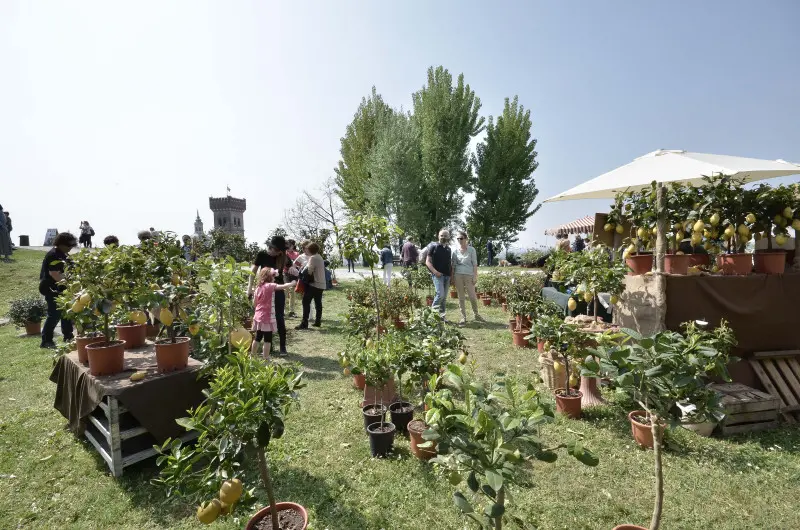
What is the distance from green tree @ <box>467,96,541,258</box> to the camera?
87.5ft

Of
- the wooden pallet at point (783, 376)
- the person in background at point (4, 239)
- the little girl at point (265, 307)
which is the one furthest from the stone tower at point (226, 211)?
the wooden pallet at point (783, 376)

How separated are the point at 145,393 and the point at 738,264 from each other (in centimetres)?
597

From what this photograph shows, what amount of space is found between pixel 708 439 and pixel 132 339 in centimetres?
579

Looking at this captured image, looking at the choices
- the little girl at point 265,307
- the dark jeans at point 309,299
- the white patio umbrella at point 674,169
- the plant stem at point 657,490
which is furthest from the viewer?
the dark jeans at point 309,299

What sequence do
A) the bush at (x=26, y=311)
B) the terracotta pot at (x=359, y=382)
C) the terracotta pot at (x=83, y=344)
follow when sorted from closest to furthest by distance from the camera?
1. the terracotta pot at (x=83, y=344)
2. the terracotta pot at (x=359, y=382)
3. the bush at (x=26, y=311)

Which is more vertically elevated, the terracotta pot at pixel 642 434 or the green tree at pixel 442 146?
the green tree at pixel 442 146

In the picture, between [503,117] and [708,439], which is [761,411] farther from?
[503,117]

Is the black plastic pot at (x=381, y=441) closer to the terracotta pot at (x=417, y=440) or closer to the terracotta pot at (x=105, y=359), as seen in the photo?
the terracotta pot at (x=417, y=440)

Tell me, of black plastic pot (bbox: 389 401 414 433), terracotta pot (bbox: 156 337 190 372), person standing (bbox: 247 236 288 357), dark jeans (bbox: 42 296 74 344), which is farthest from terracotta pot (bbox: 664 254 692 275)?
dark jeans (bbox: 42 296 74 344)

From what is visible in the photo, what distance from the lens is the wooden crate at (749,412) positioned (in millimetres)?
3771

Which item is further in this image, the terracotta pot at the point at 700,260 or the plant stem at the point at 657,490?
the terracotta pot at the point at 700,260

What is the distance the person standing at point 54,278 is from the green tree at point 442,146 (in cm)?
2051

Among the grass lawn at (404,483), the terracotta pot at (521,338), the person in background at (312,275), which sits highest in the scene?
the person in background at (312,275)

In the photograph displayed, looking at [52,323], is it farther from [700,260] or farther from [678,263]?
[700,260]
